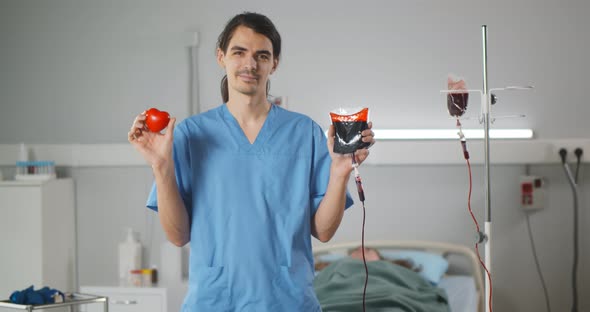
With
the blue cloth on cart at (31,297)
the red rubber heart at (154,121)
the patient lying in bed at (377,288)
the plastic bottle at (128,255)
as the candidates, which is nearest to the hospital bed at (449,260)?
the patient lying in bed at (377,288)

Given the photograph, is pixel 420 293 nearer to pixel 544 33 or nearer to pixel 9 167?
pixel 544 33

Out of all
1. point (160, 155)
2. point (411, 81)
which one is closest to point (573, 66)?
point (411, 81)

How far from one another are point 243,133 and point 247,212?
0.19 metres

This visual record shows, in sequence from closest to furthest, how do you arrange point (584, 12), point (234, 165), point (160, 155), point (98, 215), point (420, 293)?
point (160, 155) → point (234, 165) → point (420, 293) → point (584, 12) → point (98, 215)

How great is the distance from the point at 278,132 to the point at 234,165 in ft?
0.44

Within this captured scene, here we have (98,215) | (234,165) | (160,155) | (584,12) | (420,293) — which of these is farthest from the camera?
(98,215)

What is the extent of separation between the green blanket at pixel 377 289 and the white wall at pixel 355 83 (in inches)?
25.9

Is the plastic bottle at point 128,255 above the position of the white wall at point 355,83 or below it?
below

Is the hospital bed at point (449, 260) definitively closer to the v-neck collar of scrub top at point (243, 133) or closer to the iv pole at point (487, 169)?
the iv pole at point (487, 169)

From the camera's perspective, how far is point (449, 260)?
12.4 ft

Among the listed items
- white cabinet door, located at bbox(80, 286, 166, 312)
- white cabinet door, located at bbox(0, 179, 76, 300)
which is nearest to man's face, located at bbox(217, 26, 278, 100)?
white cabinet door, located at bbox(80, 286, 166, 312)

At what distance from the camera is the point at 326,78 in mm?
3826

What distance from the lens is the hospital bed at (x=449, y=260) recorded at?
3.20 m

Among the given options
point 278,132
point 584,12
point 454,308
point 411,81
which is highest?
point 584,12
